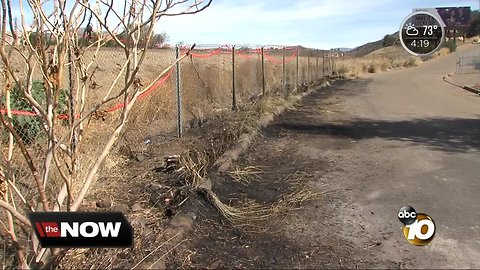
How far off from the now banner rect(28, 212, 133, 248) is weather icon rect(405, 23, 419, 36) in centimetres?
431

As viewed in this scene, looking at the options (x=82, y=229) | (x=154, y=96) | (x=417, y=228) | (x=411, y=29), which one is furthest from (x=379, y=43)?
(x=82, y=229)

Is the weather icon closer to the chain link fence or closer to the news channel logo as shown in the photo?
the news channel logo

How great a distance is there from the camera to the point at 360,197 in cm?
559

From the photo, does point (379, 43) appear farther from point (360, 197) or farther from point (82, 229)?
point (82, 229)

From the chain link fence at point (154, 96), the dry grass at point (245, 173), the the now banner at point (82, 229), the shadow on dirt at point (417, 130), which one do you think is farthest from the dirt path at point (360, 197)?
the chain link fence at point (154, 96)

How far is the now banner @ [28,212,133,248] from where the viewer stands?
264cm

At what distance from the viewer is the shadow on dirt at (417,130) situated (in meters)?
8.87

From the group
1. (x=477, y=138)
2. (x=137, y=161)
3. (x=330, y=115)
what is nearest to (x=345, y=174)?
(x=137, y=161)

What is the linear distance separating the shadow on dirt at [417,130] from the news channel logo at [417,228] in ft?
13.7

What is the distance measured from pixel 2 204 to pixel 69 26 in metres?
1.07

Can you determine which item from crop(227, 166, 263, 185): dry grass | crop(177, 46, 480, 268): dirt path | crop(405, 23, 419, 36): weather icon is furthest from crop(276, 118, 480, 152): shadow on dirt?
crop(227, 166, 263, 185): dry grass

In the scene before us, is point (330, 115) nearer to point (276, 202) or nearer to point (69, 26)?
point (276, 202)

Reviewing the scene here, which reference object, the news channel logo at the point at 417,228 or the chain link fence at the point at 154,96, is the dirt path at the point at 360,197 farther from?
the chain link fence at the point at 154,96

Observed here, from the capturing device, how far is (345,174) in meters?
6.72
